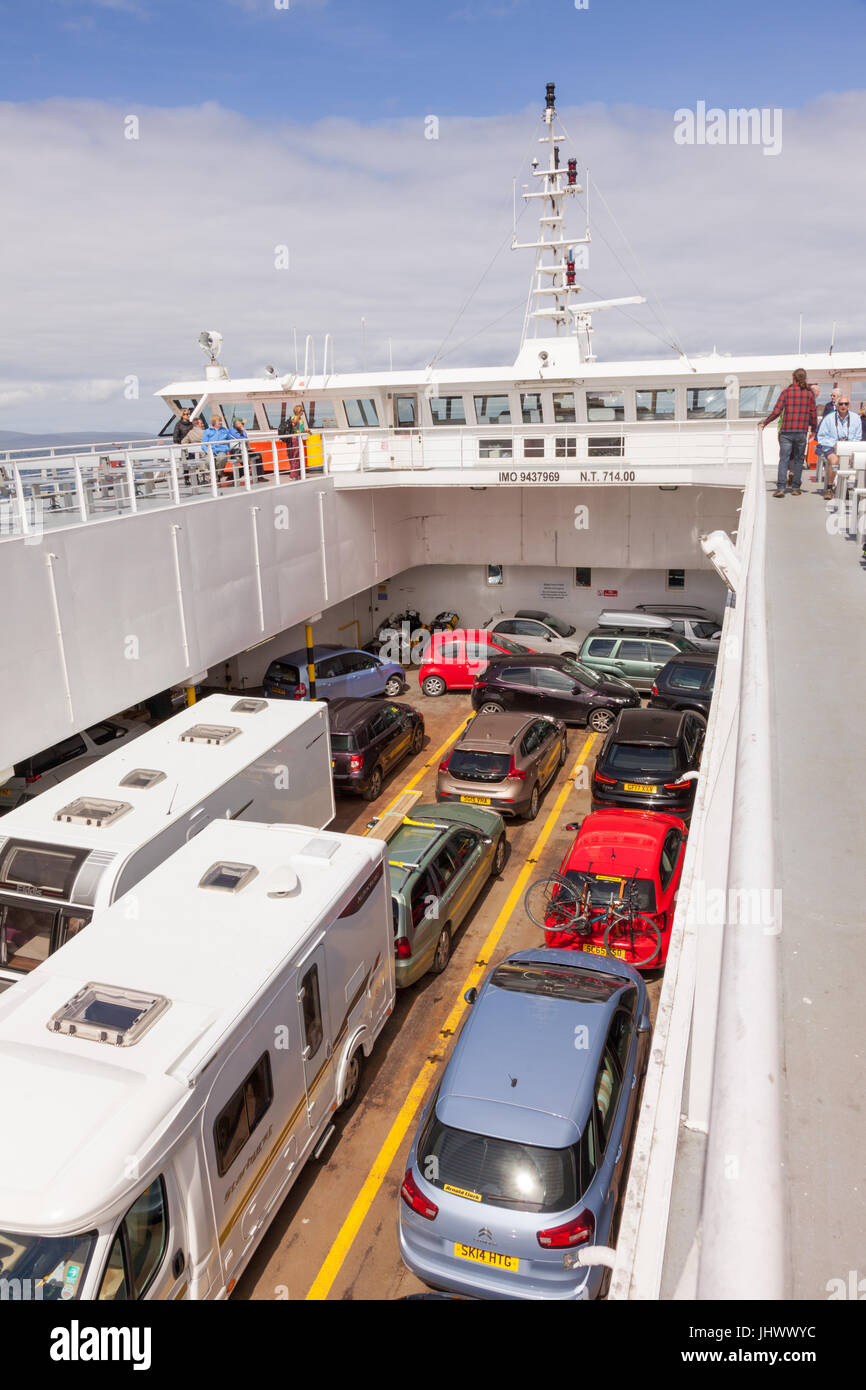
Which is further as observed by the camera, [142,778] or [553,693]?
[553,693]

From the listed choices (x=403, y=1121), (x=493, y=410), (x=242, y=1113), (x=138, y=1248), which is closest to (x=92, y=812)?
(x=242, y=1113)

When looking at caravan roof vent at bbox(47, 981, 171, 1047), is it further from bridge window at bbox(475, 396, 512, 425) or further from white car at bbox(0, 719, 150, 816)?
bridge window at bbox(475, 396, 512, 425)

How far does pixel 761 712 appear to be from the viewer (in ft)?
9.84

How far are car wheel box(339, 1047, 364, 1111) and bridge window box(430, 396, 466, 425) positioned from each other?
17.4 metres

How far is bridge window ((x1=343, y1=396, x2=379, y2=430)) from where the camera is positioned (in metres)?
22.7

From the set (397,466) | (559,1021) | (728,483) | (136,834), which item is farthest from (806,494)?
(136,834)

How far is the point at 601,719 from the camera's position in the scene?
1791 centimetres

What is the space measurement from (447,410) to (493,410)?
1.22 meters

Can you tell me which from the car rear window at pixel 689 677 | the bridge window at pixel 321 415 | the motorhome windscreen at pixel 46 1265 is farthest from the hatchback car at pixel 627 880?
the bridge window at pixel 321 415

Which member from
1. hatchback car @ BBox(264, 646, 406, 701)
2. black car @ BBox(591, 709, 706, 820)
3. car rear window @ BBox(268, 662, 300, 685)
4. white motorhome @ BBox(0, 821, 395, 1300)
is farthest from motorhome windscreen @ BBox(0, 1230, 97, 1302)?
car rear window @ BBox(268, 662, 300, 685)

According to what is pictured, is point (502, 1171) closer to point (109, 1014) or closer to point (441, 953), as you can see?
point (109, 1014)

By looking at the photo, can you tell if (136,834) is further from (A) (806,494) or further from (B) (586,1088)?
(A) (806,494)

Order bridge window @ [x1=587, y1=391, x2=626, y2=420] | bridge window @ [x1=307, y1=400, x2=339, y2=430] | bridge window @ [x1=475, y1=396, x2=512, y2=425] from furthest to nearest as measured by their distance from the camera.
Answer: bridge window @ [x1=307, y1=400, x2=339, y2=430]
bridge window @ [x1=475, y1=396, x2=512, y2=425]
bridge window @ [x1=587, y1=391, x2=626, y2=420]

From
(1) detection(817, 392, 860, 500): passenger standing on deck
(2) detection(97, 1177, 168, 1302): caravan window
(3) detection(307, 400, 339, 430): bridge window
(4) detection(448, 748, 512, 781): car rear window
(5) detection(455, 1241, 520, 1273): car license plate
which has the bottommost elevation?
(5) detection(455, 1241, 520, 1273): car license plate
